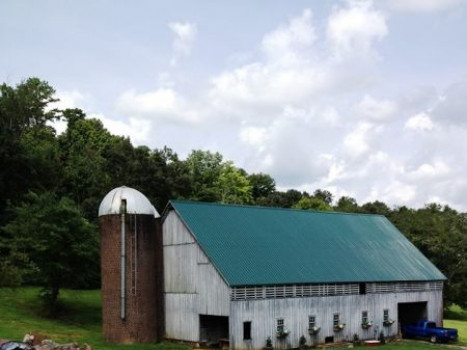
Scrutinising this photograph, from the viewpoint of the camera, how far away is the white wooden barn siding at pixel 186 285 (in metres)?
40.0

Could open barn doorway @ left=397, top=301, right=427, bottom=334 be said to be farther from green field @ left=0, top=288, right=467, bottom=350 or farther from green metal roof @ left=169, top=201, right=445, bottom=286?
green field @ left=0, top=288, right=467, bottom=350

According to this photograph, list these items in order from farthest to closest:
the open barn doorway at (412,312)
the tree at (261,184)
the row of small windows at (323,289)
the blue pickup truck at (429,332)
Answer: the tree at (261,184), the open barn doorway at (412,312), the blue pickup truck at (429,332), the row of small windows at (323,289)

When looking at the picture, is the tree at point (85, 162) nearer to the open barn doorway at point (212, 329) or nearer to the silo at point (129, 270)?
the silo at point (129, 270)

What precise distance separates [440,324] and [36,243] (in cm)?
3277

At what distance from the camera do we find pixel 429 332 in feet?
158

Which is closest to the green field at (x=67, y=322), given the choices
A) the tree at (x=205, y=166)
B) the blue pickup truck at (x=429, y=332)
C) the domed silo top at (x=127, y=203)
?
the blue pickup truck at (x=429, y=332)

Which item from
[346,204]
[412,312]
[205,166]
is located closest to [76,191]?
[205,166]

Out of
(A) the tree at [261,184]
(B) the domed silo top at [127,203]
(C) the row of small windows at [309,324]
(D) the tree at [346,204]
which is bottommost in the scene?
(C) the row of small windows at [309,324]

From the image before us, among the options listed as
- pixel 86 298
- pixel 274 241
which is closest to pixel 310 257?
pixel 274 241

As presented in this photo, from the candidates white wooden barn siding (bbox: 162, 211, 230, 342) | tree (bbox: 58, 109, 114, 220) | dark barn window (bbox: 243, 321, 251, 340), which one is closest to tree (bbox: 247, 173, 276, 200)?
tree (bbox: 58, 109, 114, 220)

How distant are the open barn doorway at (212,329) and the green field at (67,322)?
1737 millimetres

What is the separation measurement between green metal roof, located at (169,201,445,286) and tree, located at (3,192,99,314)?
11727 mm

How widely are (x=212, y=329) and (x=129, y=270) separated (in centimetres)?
675

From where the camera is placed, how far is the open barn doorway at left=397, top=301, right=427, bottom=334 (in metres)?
52.3
